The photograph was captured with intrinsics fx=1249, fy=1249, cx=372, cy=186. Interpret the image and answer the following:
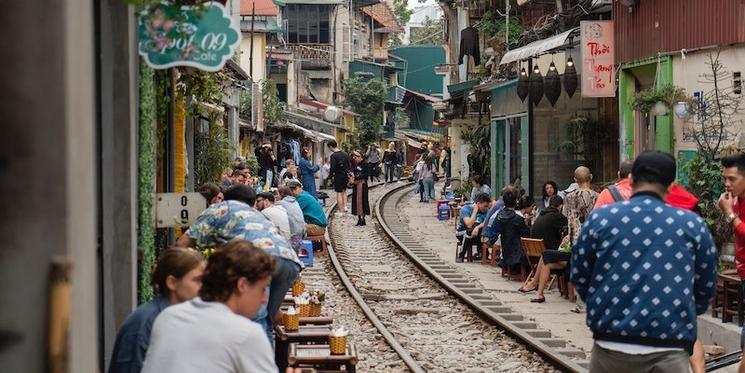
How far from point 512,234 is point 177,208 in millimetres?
10232

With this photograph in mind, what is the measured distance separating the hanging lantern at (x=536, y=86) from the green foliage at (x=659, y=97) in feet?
20.5

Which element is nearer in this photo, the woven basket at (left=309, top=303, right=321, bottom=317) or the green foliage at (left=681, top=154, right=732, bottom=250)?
the woven basket at (left=309, top=303, right=321, bottom=317)

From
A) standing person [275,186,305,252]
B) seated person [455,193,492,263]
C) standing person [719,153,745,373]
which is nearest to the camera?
standing person [719,153,745,373]

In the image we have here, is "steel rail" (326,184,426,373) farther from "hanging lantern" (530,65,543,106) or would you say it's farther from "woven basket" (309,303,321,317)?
"hanging lantern" (530,65,543,106)

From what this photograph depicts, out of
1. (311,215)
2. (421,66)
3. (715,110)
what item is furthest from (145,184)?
(421,66)

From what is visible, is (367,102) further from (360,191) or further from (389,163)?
(360,191)

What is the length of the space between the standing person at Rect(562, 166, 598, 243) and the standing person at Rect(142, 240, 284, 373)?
10533 millimetres

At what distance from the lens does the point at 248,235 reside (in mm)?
7965

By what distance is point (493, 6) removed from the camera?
113 ft

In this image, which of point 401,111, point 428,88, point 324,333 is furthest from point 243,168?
point 428,88

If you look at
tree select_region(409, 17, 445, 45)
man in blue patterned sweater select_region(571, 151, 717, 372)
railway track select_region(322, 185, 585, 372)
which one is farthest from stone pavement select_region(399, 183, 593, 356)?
tree select_region(409, 17, 445, 45)

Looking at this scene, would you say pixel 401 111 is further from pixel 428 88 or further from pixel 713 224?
pixel 713 224

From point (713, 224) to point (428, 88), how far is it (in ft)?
260

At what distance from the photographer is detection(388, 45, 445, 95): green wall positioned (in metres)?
91.1
